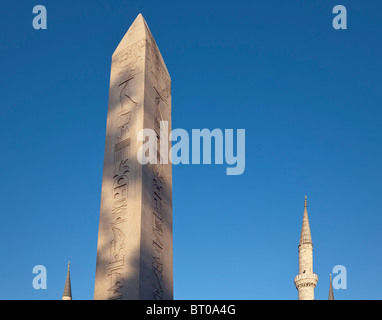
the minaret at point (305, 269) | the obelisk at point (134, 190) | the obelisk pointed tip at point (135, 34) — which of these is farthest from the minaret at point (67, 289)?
the obelisk pointed tip at point (135, 34)

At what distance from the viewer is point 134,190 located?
1260 cm

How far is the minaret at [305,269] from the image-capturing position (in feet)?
146

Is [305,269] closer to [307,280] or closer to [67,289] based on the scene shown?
[307,280]

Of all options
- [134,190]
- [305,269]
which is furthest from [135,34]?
[305,269]

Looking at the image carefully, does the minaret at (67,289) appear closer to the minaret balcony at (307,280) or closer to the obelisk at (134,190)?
the minaret balcony at (307,280)

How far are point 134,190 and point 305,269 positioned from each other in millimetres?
34895

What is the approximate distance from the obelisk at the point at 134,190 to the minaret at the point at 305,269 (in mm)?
32032

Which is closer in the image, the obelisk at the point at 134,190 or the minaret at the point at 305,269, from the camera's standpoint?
the obelisk at the point at 134,190

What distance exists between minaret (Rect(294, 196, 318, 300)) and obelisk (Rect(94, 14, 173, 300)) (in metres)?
32.0

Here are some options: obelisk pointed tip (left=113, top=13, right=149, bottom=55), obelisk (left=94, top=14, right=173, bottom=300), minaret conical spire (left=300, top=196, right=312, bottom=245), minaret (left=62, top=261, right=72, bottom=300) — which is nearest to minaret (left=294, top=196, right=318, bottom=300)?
minaret conical spire (left=300, top=196, right=312, bottom=245)

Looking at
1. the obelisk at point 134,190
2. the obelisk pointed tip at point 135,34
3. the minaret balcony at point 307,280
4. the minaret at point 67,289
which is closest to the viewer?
the obelisk at point 134,190
